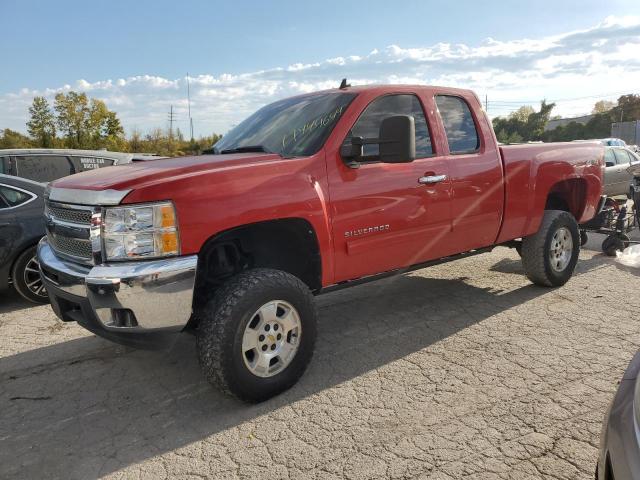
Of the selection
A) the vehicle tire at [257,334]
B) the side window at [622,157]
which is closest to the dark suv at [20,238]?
the vehicle tire at [257,334]

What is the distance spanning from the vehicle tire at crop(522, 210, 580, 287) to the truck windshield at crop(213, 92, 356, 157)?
2765 millimetres

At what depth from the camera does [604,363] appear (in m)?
3.66

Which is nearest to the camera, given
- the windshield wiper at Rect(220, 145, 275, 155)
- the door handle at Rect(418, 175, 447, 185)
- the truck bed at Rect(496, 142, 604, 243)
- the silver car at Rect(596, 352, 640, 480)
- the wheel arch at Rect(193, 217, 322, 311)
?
the silver car at Rect(596, 352, 640, 480)

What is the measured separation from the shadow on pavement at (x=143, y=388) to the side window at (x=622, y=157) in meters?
10.2

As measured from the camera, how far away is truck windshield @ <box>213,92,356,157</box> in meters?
3.63

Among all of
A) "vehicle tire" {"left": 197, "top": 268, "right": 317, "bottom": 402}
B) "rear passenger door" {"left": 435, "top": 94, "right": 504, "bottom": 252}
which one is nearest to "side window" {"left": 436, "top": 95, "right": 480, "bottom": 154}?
"rear passenger door" {"left": 435, "top": 94, "right": 504, "bottom": 252}

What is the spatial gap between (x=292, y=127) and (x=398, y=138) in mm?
907

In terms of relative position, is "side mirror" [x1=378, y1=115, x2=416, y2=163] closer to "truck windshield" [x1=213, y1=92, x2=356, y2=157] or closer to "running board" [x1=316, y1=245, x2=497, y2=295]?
"truck windshield" [x1=213, y1=92, x2=356, y2=157]

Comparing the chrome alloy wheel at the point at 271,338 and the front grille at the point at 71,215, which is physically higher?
the front grille at the point at 71,215

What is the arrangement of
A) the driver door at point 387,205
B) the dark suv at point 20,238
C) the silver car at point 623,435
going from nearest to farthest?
the silver car at point 623,435
the driver door at point 387,205
the dark suv at point 20,238

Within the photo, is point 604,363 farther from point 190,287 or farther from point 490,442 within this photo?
point 190,287

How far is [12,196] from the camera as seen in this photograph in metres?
5.69

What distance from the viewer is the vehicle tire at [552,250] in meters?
5.29

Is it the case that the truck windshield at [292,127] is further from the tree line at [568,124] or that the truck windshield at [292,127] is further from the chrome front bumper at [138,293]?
the tree line at [568,124]
